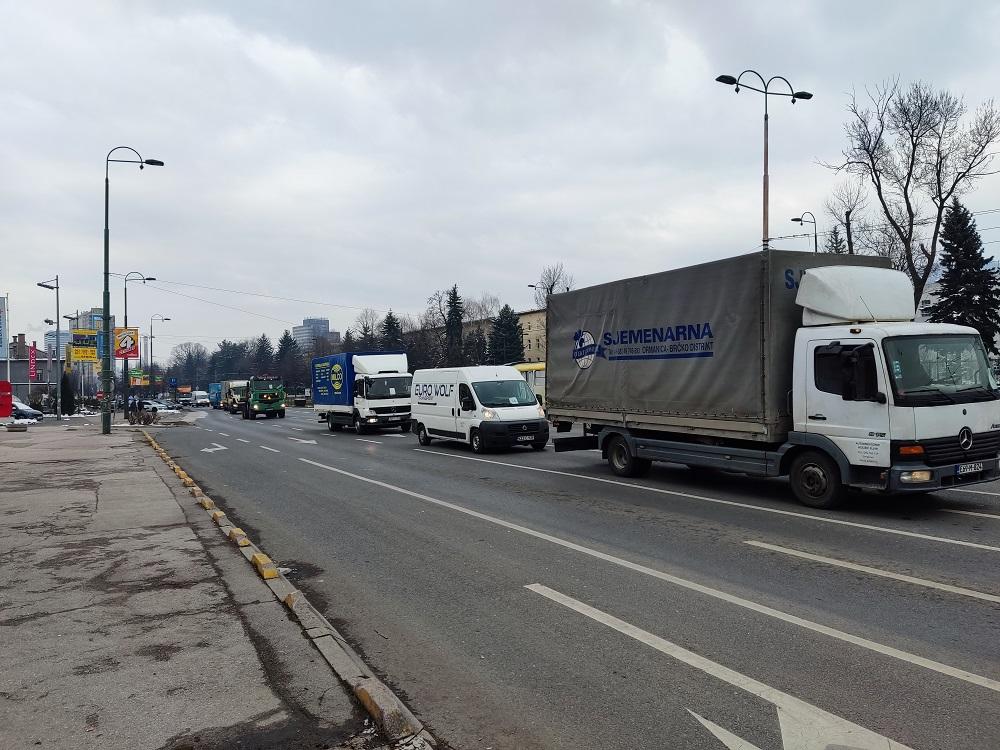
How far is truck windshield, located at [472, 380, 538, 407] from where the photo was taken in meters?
19.3

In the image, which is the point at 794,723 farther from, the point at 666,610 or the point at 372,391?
the point at 372,391

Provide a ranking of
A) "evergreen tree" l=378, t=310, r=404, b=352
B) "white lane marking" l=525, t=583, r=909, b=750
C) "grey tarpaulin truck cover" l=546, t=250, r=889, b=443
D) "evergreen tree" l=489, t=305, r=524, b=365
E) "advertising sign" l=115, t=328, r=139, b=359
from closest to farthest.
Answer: "white lane marking" l=525, t=583, r=909, b=750 < "grey tarpaulin truck cover" l=546, t=250, r=889, b=443 < "advertising sign" l=115, t=328, r=139, b=359 < "evergreen tree" l=489, t=305, r=524, b=365 < "evergreen tree" l=378, t=310, r=404, b=352

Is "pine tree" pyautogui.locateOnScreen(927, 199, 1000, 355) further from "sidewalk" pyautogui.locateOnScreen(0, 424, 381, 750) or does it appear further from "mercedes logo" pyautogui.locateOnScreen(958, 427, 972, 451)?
"sidewalk" pyautogui.locateOnScreen(0, 424, 381, 750)

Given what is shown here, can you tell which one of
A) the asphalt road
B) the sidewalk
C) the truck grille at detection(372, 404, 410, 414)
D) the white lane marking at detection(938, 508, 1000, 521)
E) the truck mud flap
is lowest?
the asphalt road

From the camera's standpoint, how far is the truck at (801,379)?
8.92m

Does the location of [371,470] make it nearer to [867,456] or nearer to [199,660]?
[867,456]

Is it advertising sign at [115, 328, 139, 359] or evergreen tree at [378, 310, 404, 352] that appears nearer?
advertising sign at [115, 328, 139, 359]

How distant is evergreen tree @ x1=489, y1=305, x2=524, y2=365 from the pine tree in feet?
142

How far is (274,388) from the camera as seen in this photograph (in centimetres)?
4878

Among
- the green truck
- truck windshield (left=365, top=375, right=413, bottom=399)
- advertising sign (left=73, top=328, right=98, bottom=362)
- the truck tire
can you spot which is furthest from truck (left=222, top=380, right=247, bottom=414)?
the truck tire

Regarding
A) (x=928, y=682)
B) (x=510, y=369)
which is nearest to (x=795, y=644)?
(x=928, y=682)

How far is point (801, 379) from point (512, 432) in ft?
31.7

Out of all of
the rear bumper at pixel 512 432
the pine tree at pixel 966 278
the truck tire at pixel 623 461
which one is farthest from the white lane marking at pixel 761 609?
the pine tree at pixel 966 278

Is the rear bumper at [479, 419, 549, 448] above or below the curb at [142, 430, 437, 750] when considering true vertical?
above
